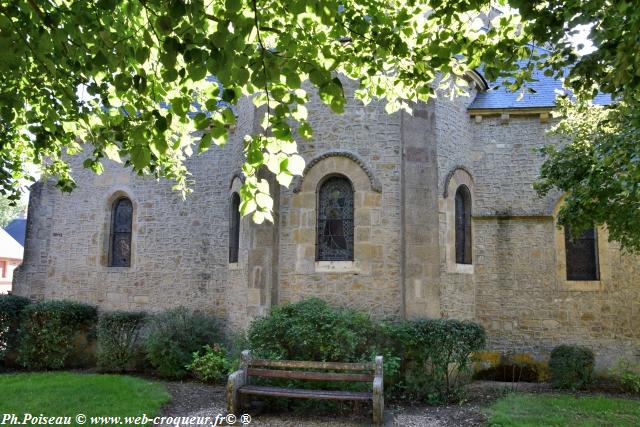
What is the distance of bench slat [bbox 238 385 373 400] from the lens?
22.0 feet

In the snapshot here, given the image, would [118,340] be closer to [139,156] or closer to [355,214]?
[355,214]

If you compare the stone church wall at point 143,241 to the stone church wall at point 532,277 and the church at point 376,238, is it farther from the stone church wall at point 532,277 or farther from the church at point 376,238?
the stone church wall at point 532,277

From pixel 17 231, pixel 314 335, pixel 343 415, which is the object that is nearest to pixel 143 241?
pixel 314 335

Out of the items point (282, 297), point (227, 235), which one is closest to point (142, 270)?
point (227, 235)

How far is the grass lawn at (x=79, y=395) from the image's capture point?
7039 millimetres

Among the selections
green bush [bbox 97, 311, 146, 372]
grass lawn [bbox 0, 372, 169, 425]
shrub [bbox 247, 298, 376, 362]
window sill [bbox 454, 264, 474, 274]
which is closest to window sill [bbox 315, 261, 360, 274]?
shrub [bbox 247, 298, 376, 362]

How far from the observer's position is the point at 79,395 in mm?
7922

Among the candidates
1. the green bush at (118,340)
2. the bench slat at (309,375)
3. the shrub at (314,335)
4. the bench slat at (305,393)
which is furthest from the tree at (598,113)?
the green bush at (118,340)

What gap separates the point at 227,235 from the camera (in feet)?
37.6

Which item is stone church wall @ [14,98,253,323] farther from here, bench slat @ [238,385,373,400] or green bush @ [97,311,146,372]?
bench slat @ [238,385,373,400]

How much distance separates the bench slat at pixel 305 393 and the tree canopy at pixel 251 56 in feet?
12.1

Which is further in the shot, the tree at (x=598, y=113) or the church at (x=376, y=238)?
the church at (x=376, y=238)

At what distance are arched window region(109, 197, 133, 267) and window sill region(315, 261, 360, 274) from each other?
19.4 ft

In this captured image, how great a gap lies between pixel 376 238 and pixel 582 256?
16.6 feet
